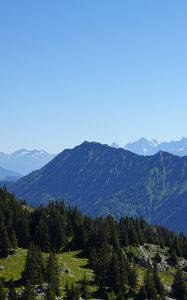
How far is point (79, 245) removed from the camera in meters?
146

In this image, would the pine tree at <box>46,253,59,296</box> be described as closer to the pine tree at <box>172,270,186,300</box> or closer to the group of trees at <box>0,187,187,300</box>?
the group of trees at <box>0,187,187,300</box>

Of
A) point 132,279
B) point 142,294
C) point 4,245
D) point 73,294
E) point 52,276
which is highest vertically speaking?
point 4,245

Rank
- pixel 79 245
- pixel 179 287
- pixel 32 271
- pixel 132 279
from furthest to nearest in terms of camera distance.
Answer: pixel 79 245
pixel 179 287
pixel 132 279
pixel 32 271

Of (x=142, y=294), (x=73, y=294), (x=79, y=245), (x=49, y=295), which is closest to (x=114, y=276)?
(x=142, y=294)

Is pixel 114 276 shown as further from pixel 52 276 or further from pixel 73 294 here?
pixel 73 294

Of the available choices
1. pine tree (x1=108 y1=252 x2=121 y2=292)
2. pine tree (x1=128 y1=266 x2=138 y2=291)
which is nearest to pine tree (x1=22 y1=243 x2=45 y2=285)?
pine tree (x1=108 y1=252 x2=121 y2=292)

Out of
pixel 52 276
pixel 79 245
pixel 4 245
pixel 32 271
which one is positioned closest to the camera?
pixel 32 271

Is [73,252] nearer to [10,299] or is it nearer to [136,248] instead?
[136,248]

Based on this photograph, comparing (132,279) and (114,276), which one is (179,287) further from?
(114,276)

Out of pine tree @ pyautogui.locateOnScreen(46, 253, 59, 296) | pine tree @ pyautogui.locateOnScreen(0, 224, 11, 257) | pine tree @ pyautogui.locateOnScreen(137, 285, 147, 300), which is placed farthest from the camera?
pine tree @ pyautogui.locateOnScreen(0, 224, 11, 257)

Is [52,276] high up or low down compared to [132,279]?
down

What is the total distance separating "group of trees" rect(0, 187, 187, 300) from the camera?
320 feet

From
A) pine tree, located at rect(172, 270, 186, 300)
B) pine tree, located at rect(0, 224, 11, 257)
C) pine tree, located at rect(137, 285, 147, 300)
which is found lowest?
pine tree, located at rect(137, 285, 147, 300)

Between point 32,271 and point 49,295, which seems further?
point 32,271
